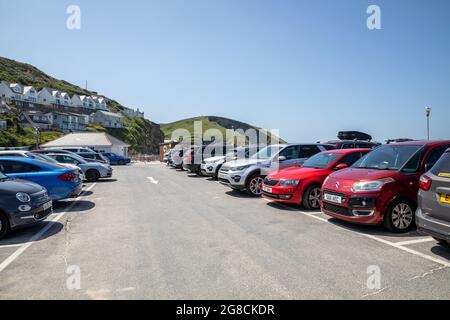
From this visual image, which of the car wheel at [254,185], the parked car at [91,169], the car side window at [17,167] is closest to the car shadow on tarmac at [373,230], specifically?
the car wheel at [254,185]

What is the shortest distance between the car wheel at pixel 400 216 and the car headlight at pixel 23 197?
684cm

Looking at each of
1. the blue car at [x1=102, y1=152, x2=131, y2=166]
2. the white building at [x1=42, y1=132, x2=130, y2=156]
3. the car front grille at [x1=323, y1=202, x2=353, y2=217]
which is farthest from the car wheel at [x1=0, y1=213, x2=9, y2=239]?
the white building at [x1=42, y1=132, x2=130, y2=156]

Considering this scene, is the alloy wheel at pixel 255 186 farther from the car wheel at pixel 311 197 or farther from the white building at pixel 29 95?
the white building at pixel 29 95

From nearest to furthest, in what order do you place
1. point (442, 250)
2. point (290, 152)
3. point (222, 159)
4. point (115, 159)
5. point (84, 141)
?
1. point (442, 250)
2. point (290, 152)
3. point (222, 159)
4. point (115, 159)
5. point (84, 141)

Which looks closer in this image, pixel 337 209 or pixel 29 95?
pixel 337 209

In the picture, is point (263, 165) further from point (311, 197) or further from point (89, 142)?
point (89, 142)

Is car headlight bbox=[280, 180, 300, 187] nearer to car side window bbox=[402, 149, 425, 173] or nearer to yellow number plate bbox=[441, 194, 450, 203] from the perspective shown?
car side window bbox=[402, 149, 425, 173]

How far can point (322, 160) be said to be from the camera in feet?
30.5

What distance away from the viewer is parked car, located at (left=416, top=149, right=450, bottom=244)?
463 cm

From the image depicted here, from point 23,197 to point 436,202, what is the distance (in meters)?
7.11

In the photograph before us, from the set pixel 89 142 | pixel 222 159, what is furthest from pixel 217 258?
pixel 89 142

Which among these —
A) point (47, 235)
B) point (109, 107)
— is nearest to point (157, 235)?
point (47, 235)

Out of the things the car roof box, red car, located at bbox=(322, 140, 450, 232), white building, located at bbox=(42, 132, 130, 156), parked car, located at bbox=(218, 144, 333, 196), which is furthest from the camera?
white building, located at bbox=(42, 132, 130, 156)

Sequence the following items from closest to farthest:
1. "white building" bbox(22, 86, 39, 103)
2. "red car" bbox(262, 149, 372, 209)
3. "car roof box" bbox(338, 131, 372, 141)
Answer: "red car" bbox(262, 149, 372, 209) < "car roof box" bbox(338, 131, 372, 141) < "white building" bbox(22, 86, 39, 103)
